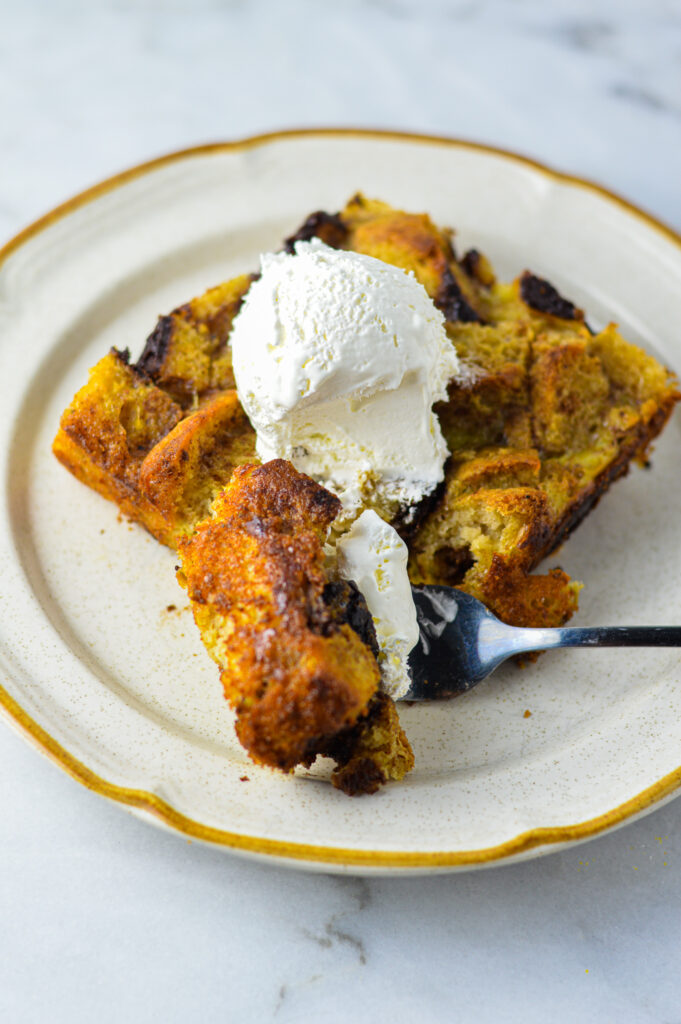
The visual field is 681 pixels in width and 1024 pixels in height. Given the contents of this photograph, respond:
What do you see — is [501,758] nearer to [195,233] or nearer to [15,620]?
→ [15,620]

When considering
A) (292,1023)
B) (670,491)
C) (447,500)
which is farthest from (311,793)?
(670,491)

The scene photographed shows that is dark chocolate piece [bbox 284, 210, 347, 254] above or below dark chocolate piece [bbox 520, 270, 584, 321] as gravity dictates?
above

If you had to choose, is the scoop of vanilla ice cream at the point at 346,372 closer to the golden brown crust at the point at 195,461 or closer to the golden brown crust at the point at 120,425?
the golden brown crust at the point at 195,461

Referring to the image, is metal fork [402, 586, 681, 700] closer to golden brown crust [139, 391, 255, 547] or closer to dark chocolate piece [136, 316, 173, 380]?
golden brown crust [139, 391, 255, 547]

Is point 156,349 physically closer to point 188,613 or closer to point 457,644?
point 188,613

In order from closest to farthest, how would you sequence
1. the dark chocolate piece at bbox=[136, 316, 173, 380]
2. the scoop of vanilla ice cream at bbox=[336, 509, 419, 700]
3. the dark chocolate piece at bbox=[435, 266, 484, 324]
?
1. the scoop of vanilla ice cream at bbox=[336, 509, 419, 700]
2. the dark chocolate piece at bbox=[136, 316, 173, 380]
3. the dark chocolate piece at bbox=[435, 266, 484, 324]

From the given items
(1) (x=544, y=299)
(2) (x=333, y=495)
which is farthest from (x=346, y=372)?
(1) (x=544, y=299)

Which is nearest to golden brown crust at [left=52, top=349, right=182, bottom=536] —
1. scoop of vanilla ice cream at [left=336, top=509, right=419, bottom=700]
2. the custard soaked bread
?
the custard soaked bread
